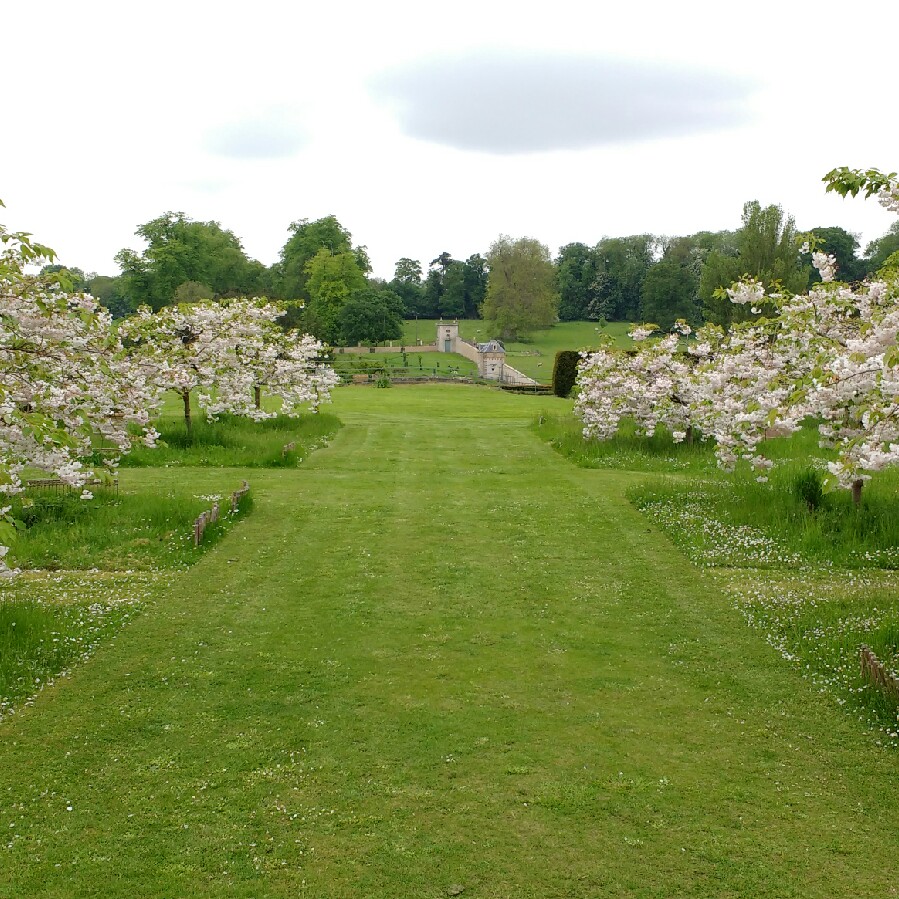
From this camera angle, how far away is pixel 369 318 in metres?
81.7

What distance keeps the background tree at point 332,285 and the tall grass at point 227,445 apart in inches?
2241

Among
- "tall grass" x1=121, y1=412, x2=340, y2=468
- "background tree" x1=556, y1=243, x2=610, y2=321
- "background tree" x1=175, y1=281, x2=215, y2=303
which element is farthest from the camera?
"background tree" x1=556, y1=243, x2=610, y2=321

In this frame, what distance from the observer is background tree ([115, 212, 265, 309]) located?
278ft

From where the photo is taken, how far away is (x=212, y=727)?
7082 millimetres

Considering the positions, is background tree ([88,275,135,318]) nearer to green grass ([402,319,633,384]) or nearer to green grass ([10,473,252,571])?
green grass ([402,319,633,384])

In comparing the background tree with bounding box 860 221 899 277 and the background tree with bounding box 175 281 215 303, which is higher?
the background tree with bounding box 860 221 899 277

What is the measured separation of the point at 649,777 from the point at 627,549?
695 cm

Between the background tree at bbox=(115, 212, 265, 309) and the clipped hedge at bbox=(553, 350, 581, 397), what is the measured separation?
1606 inches

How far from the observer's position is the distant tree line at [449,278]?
271 feet

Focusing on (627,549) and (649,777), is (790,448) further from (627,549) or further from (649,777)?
(649,777)

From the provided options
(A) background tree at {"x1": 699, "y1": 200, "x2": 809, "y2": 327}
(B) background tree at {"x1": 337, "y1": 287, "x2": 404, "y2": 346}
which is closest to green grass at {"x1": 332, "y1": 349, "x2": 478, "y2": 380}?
(B) background tree at {"x1": 337, "y1": 287, "x2": 404, "y2": 346}

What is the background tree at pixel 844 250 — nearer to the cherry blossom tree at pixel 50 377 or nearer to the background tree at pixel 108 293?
the background tree at pixel 108 293

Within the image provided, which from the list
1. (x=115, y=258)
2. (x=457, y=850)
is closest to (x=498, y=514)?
(x=457, y=850)

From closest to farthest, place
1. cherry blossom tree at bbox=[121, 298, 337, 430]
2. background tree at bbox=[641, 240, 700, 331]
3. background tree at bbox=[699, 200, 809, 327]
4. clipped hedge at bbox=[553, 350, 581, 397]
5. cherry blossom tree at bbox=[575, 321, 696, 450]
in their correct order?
1. cherry blossom tree at bbox=[121, 298, 337, 430]
2. cherry blossom tree at bbox=[575, 321, 696, 450]
3. background tree at bbox=[699, 200, 809, 327]
4. clipped hedge at bbox=[553, 350, 581, 397]
5. background tree at bbox=[641, 240, 700, 331]
